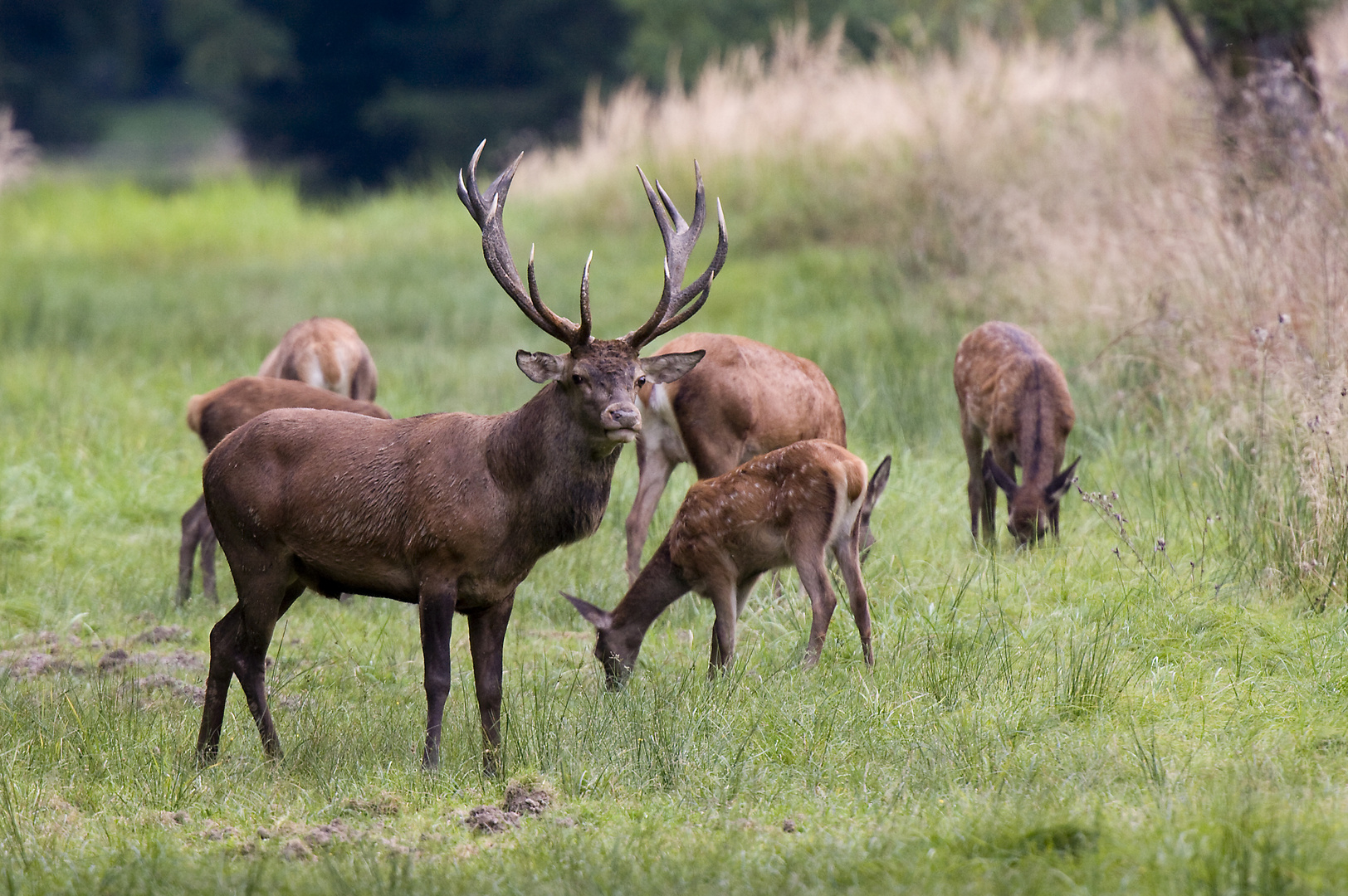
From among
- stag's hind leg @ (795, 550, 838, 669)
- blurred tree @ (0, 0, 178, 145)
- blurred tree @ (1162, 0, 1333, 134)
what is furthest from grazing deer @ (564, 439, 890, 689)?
blurred tree @ (0, 0, 178, 145)

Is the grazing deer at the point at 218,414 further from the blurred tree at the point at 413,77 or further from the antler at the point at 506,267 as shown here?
the blurred tree at the point at 413,77

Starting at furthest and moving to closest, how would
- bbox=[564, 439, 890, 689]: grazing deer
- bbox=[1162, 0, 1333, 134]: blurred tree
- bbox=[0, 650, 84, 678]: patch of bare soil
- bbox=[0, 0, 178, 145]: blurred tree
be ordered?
1. bbox=[0, 0, 178, 145]: blurred tree
2. bbox=[1162, 0, 1333, 134]: blurred tree
3. bbox=[0, 650, 84, 678]: patch of bare soil
4. bbox=[564, 439, 890, 689]: grazing deer

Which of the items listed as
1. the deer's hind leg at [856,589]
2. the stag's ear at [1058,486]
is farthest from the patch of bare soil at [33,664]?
the stag's ear at [1058,486]

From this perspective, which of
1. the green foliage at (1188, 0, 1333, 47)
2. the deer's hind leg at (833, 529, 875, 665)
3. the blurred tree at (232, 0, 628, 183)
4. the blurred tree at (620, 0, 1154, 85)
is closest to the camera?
the deer's hind leg at (833, 529, 875, 665)

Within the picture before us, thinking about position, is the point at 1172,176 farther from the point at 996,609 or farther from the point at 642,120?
the point at 642,120

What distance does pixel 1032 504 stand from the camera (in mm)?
7371

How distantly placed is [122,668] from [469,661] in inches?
54.9

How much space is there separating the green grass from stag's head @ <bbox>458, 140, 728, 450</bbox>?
3.40 feet

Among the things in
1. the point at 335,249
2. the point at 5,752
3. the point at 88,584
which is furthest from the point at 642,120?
the point at 5,752

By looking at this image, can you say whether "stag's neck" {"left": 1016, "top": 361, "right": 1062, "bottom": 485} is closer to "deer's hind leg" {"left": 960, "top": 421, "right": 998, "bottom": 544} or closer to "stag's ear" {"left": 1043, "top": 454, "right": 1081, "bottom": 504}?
"stag's ear" {"left": 1043, "top": 454, "right": 1081, "bottom": 504}

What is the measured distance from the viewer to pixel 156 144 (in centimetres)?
4278

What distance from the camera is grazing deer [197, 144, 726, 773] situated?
5285 millimetres

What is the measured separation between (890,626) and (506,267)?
7.04 feet

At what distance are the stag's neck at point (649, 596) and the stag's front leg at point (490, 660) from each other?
3.07 feet
